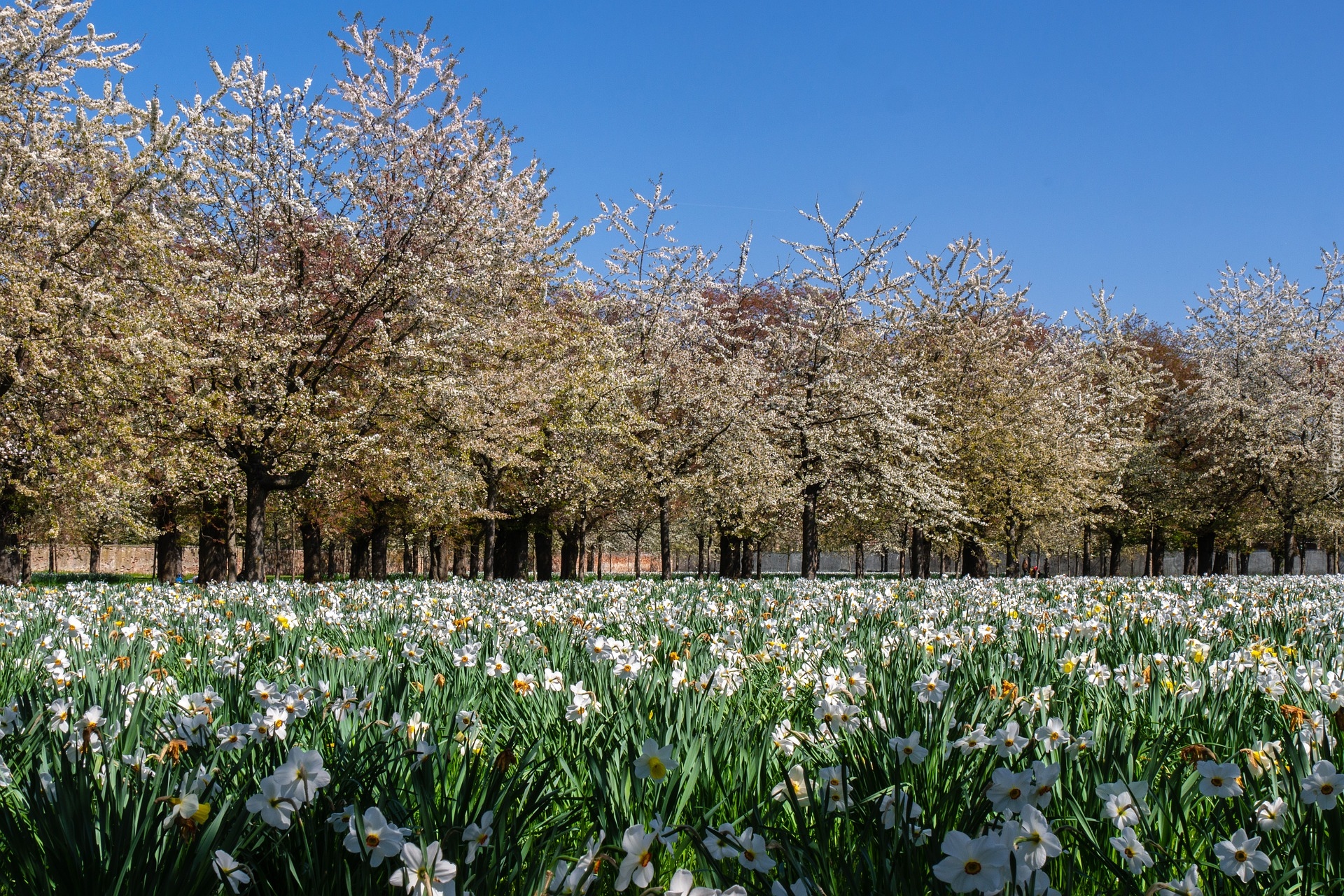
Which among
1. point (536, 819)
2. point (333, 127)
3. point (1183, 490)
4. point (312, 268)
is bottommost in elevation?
point (536, 819)

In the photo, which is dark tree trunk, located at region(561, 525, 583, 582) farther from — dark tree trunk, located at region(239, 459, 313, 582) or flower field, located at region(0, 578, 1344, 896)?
flower field, located at region(0, 578, 1344, 896)

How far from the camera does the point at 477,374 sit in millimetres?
17875

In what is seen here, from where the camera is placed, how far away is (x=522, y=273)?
830 inches

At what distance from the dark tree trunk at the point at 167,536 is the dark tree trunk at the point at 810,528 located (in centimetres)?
1446

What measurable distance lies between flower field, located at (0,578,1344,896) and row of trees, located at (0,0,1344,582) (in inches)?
403

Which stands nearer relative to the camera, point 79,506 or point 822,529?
point 79,506

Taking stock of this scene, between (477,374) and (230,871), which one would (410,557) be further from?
(230,871)

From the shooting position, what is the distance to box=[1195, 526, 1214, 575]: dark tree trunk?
30922 mm

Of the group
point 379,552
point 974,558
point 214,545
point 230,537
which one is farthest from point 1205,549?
point 214,545

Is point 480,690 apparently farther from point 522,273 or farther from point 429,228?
point 522,273

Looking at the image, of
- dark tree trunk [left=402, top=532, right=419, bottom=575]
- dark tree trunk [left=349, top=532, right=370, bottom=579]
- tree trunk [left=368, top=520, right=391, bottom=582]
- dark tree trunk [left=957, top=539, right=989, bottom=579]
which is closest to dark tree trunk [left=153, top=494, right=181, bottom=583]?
tree trunk [left=368, top=520, right=391, bottom=582]

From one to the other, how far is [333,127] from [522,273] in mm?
5809

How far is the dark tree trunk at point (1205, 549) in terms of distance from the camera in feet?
101

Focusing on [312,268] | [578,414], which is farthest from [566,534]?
[312,268]
